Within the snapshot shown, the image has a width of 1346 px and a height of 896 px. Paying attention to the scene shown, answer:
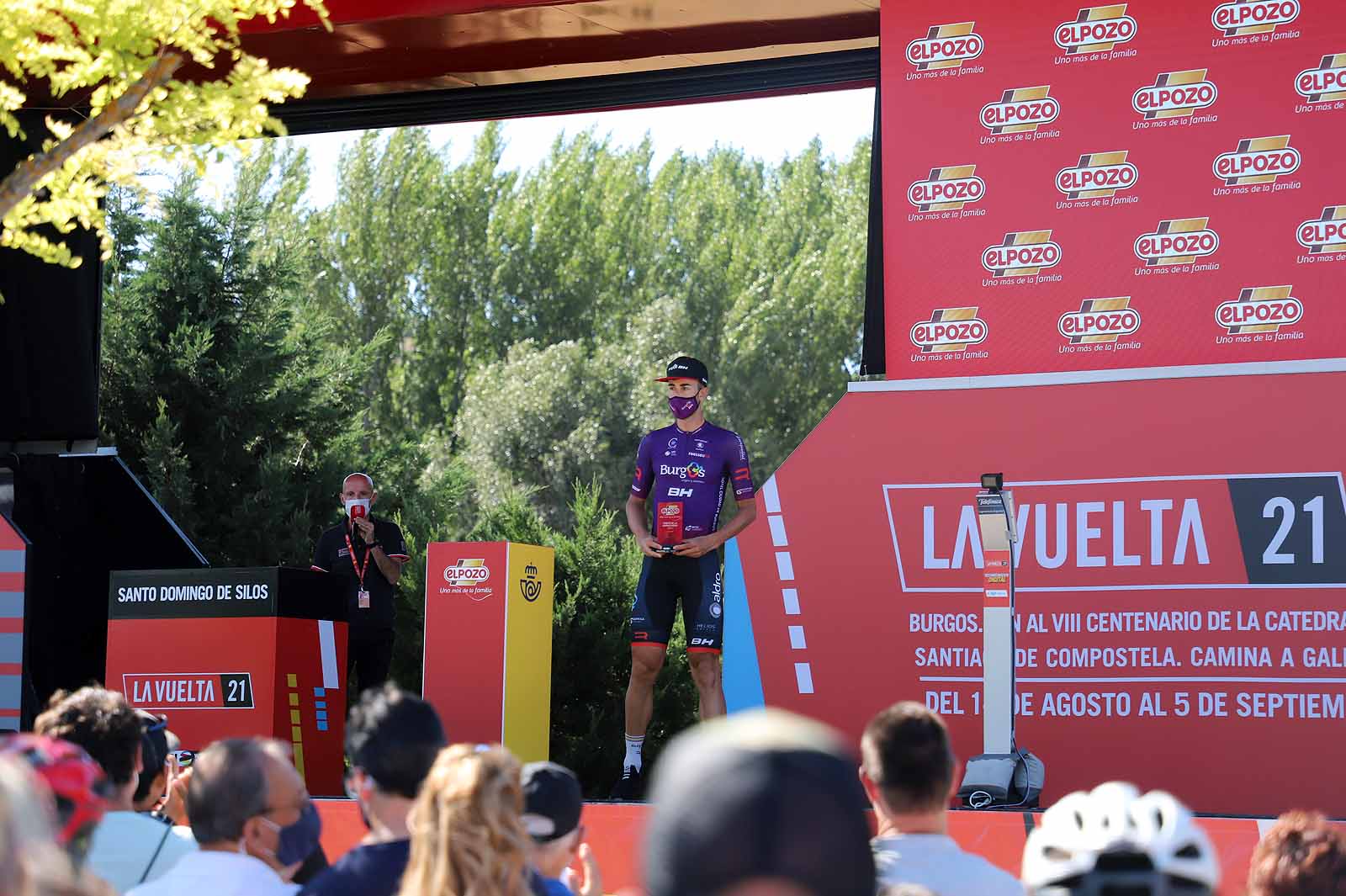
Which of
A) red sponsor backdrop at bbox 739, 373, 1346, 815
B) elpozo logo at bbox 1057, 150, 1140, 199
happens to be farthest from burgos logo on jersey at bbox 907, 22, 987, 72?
red sponsor backdrop at bbox 739, 373, 1346, 815

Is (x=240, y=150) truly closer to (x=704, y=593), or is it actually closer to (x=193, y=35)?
(x=193, y=35)

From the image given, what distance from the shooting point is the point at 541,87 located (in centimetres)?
1046

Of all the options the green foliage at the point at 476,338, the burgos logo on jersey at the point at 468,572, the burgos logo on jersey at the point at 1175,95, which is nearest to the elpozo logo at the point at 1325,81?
the burgos logo on jersey at the point at 1175,95

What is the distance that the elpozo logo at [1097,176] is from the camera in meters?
7.65

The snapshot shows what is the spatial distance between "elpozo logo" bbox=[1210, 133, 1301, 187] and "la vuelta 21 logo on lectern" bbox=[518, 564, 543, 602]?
3.81 m

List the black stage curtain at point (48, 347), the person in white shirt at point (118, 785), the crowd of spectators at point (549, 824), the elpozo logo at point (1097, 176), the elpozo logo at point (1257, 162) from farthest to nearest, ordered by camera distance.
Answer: the black stage curtain at point (48, 347), the elpozo logo at point (1097, 176), the elpozo logo at point (1257, 162), the person in white shirt at point (118, 785), the crowd of spectators at point (549, 824)

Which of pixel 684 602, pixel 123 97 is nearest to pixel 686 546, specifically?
pixel 684 602

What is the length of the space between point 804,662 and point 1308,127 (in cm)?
349

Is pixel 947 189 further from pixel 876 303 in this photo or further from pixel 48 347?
pixel 48 347

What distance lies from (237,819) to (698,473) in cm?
486

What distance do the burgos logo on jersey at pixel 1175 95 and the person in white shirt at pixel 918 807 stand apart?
18.3ft

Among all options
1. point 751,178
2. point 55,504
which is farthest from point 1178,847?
point 751,178

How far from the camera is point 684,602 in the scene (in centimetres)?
743

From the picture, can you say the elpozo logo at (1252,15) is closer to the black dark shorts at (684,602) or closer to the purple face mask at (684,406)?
the purple face mask at (684,406)
